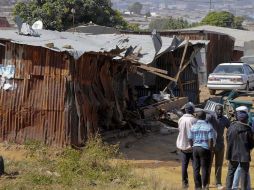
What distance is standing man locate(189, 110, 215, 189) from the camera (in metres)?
10.3

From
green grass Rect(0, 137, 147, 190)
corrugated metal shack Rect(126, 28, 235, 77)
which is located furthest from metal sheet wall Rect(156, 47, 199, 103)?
green grass Rect(0, 137, 147, 190)

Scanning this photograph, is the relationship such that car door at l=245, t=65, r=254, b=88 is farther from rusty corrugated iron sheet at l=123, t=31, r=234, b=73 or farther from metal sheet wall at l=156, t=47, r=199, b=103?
metal sheet wall at l=156, t=47, r=199, b=103

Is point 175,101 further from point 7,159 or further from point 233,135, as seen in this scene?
point 233,135

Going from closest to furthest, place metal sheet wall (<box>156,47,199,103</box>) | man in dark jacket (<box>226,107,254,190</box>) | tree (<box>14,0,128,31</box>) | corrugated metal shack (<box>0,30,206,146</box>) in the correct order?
man in dark jacket (<box>226,107,254,190</box>)
corrugated metal shack (<box>0,30,206,146</box>)
metal sheet wall (<box>156,47,199,103</box>)
tree (<box>14,0,128,31</box>)

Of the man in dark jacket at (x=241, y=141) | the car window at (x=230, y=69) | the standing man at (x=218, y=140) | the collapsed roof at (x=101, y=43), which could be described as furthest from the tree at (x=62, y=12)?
the man in dark jacket at (x=241, y=141)

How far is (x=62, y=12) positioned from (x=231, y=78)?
50.1ft

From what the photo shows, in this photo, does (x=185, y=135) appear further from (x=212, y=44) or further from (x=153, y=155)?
(x=212, y=44)

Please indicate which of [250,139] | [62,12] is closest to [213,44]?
[62,12]

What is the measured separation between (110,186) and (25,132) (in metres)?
5.01

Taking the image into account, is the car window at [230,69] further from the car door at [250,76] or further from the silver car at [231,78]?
the car door at [250,76]

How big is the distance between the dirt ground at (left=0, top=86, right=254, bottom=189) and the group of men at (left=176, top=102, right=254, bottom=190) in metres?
0.85

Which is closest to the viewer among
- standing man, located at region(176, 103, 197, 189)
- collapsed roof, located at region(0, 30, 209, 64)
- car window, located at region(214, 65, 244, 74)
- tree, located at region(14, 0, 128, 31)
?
standing man, located at region(176, 103, 197, 189)

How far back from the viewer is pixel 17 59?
14562 millimetres

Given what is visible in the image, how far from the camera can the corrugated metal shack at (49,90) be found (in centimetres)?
1415
